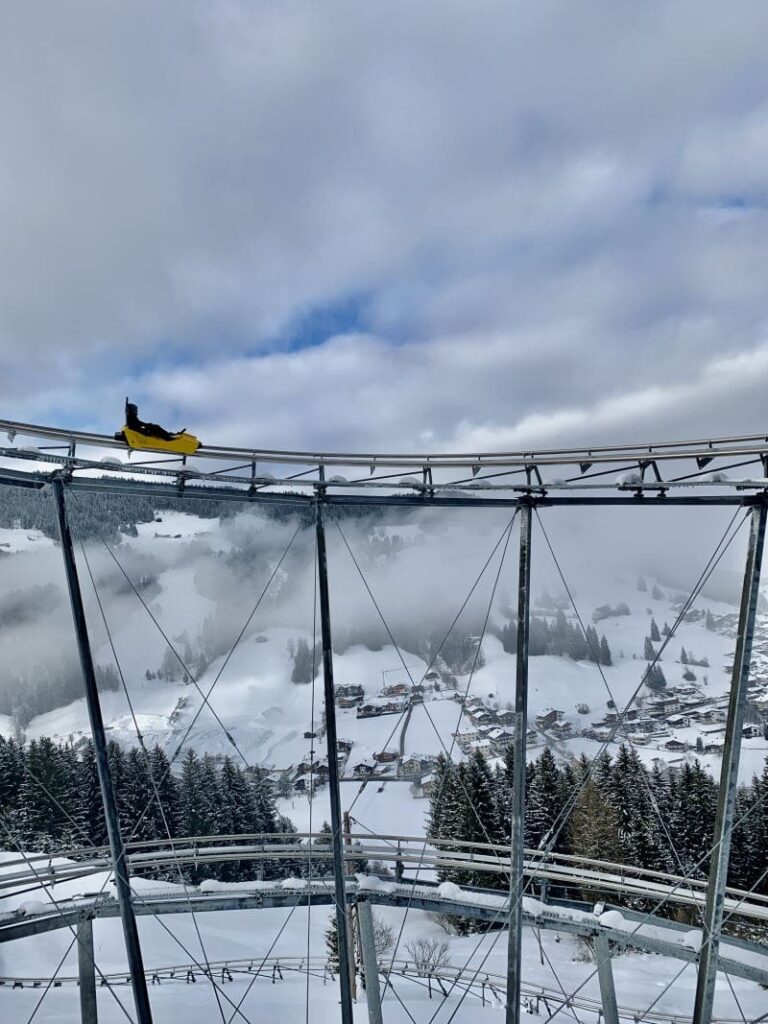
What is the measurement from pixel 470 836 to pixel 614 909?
2695cm

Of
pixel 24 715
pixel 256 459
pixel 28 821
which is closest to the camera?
pixel 256 459

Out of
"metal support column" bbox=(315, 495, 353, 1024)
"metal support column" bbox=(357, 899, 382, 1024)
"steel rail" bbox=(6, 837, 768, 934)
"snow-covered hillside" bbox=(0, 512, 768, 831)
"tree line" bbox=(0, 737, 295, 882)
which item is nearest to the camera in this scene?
"metal support column" bbox=(315, 495, 353, 1024)

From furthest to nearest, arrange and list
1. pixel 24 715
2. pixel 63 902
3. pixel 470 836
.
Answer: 1. pixel 24 715
2. pixel 470 836
3. pixel 63 902

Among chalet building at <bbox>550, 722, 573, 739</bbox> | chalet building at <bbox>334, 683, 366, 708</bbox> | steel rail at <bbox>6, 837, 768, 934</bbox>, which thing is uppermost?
steel rail at <bbox>6, 837, 768, 934</bbox>

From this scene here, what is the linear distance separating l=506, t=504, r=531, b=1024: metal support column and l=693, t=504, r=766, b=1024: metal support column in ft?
10.7

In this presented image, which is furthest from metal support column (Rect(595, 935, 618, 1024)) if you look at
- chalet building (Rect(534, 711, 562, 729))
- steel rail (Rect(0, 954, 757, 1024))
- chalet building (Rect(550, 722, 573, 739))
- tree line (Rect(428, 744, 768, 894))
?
chalet building (Rect(534, 711, 562, 729))

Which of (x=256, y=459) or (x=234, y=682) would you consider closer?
(x=256, y=459)

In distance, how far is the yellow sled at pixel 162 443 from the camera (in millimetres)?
11203

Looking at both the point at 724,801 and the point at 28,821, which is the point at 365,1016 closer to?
the point at 724,801

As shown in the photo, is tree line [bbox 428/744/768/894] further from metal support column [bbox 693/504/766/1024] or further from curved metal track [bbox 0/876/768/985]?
metal support column [bbox 693/504/766/1024]

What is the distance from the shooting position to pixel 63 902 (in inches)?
704

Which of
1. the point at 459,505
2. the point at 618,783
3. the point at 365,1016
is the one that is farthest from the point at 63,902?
the point at 618,783

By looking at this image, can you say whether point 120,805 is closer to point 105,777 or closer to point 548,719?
point 105,777

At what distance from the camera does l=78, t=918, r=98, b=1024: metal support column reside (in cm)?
1473
